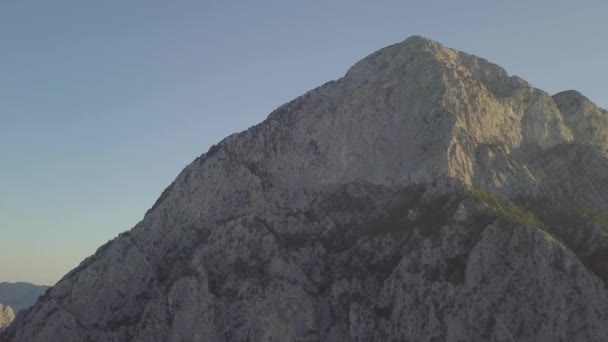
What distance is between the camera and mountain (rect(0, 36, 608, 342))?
99750 millimetres

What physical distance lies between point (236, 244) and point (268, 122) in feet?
109

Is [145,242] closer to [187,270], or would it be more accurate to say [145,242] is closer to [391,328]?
[187,270]

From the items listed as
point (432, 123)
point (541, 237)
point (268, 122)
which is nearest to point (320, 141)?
point (268, 122)

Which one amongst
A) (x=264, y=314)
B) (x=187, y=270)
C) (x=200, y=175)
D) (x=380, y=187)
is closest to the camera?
(x=264, y=314)

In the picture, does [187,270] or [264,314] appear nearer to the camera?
[264,314]

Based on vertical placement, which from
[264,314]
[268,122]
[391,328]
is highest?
[268,122]

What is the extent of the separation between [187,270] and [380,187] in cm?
4295

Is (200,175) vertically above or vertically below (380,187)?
above

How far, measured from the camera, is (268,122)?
143 m

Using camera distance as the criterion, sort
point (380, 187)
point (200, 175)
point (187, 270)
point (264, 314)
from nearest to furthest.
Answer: point (264, 314) → point (187, 270) → point (380, 187) → point (200, 175)

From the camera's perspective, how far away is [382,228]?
399ft

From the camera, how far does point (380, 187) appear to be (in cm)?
12862

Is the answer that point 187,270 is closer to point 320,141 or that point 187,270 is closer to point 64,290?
point 64,290

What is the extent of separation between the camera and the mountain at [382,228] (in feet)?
327
